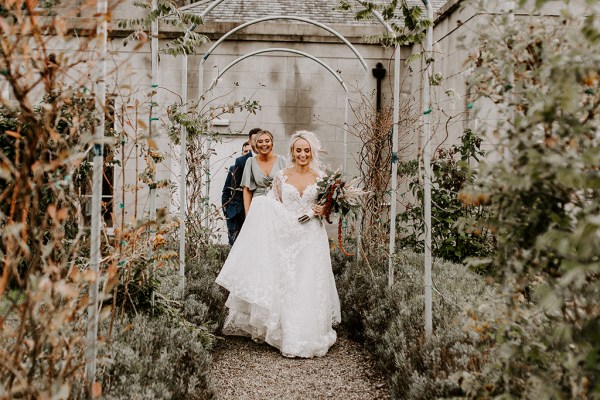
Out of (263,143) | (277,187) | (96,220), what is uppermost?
(263,143)

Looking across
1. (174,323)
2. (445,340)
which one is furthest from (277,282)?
(445,340)

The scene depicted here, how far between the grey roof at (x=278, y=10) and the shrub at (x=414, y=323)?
7067 millimetres

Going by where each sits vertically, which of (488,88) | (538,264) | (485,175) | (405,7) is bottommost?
(538,264)

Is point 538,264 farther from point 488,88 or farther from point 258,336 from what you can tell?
point 258,336

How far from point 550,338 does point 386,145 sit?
5.84m

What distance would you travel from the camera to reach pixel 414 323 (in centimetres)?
470

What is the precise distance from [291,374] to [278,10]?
9872 mm

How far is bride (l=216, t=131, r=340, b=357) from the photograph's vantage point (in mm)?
5375

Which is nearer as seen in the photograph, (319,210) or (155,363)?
(155,363)

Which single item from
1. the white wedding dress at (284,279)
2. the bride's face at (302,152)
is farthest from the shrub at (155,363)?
the bride's face at (302,152)

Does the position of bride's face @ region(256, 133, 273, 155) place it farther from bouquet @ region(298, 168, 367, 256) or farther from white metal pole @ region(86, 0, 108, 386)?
white metal pole @ region(86, 0, 108, 386)

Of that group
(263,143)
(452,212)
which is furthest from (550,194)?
(263,143)

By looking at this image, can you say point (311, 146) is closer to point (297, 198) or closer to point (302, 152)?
point (302, 152)

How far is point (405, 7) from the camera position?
14.4ft
